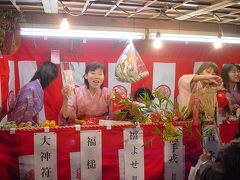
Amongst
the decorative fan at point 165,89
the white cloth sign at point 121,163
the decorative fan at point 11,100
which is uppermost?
the decorative fan at point 165,89

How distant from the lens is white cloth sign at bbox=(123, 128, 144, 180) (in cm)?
395

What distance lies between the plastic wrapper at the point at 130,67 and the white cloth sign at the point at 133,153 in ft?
4.82

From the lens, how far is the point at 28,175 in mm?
3648

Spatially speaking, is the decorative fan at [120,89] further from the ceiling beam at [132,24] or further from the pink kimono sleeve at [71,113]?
the ceiling beam at [132,24]

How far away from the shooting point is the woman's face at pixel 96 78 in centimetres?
507

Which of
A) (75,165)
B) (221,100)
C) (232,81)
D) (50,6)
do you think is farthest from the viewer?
(232,81)

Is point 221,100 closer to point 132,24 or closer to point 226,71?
point 226,71

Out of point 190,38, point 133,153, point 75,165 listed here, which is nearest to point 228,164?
point 133,153

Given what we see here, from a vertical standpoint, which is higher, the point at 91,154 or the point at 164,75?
the point at 164,75

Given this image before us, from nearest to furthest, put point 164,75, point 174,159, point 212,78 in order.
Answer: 1. point 174,159
2. point 212,78
3. point 164,75

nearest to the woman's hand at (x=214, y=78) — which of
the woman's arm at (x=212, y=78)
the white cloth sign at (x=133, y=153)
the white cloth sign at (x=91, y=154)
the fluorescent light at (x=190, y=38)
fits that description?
the woman's arm at (x=212, y=78)

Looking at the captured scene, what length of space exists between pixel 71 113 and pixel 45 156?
4.48 ft

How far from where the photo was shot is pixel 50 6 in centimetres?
460

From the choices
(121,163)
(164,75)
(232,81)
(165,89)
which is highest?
(164,75)
